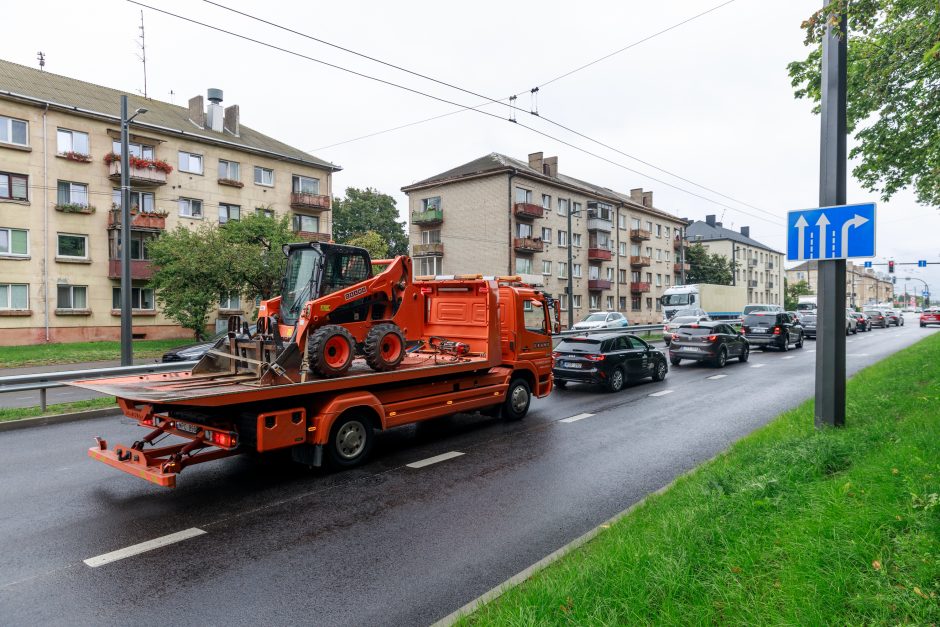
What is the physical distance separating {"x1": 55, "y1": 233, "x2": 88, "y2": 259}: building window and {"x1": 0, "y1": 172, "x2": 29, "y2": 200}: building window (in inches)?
95.2

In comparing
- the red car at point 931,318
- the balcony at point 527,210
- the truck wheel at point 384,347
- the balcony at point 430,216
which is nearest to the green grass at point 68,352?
the truck wheel at point 384,347

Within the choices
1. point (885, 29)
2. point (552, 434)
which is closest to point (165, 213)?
point (552, 434)

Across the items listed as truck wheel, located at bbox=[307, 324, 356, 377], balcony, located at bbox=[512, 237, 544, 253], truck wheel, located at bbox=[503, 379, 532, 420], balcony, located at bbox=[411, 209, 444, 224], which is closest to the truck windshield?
truck wheel, located at bbox=[307, 324, 356, 377]

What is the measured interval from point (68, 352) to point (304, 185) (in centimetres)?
2002

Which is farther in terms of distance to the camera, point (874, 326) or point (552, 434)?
point (874, 326)

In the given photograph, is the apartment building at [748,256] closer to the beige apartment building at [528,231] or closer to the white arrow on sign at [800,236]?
the beige apartment building at [528,231]

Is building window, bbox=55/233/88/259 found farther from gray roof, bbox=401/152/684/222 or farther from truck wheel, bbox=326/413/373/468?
truck wheel, bbox=326/413/373/468

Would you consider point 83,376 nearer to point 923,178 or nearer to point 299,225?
point 923,178

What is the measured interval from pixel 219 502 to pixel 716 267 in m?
68.9

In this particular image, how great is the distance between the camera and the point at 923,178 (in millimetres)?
13680

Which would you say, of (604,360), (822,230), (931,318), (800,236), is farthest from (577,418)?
(931,318)

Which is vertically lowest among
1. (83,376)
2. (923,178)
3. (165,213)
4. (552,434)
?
(552,434)

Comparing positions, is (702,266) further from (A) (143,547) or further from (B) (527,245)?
(A) (143,547)

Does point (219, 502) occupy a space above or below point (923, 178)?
below
